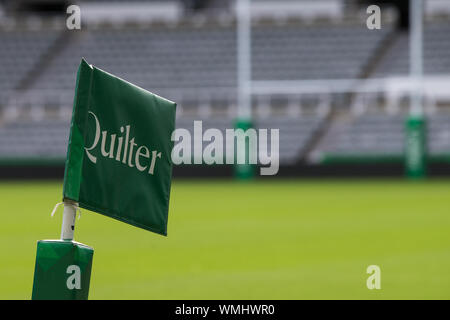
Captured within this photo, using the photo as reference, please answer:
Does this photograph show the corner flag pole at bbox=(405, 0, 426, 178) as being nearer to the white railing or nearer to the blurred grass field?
the white railing

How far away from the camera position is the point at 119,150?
337 centimetres

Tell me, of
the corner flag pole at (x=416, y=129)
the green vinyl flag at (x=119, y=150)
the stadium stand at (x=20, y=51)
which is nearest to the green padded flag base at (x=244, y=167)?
the corner flag pole at (x=416, y=129)

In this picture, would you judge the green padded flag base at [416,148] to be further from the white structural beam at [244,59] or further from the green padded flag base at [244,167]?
the white structural beam at [244,59]

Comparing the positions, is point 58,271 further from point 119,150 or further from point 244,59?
point 244,59

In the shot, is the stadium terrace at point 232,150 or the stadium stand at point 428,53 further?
the stadium stand at point 428,53

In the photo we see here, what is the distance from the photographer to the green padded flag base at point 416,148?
66.6 ft

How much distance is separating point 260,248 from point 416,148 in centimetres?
1299

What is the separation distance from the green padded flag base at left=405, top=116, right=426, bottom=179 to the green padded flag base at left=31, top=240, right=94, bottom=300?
1766 centimetres

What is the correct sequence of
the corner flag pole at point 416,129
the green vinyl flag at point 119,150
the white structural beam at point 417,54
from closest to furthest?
1. the green vinyl flag at point 119,150
2. the white structural beam at point 417,54
3. the corner flag pole at point 416,129

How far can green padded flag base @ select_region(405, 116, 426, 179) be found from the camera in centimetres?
2030

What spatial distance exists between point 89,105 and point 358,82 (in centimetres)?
2107

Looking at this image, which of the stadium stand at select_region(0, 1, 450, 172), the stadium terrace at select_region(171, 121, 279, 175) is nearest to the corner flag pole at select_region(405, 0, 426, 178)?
the stadium stand at select_region(0, 1, 450, 172)

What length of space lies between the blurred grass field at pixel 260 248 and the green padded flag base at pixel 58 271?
197 cm

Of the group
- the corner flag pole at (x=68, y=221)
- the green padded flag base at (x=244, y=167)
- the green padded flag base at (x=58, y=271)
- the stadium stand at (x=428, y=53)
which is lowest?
the green padded flag base at (x=58, y=271)
